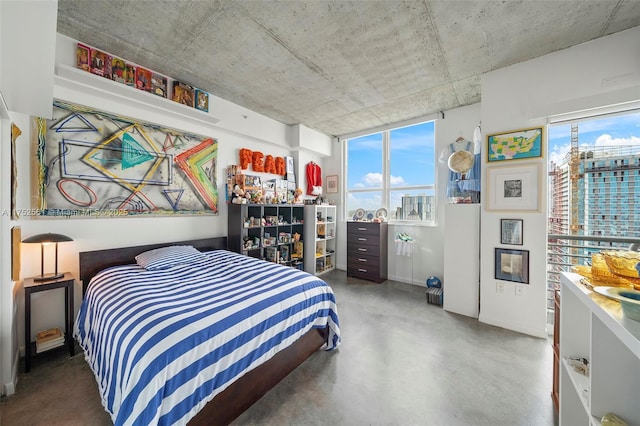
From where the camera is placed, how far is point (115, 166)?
Answer: 8.75ft

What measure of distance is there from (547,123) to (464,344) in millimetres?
2446

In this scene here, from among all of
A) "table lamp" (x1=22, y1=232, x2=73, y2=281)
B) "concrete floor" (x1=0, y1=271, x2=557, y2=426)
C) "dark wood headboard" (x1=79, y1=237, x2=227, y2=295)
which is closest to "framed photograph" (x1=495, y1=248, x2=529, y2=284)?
"concrete floor" (x1=0, y1=271, x2=557, y2=426)

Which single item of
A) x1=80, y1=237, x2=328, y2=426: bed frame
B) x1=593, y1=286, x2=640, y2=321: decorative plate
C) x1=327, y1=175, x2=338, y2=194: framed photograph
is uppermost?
x1=327, y1=175, x2=338, y2=194: framed photograph

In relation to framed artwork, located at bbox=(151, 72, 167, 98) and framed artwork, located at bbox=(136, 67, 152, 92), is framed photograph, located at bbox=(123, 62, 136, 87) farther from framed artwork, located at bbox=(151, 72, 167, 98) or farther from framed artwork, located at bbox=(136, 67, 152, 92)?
framed artwork, located at bbox=(151, 72, 167, 98)

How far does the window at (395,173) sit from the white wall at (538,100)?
4.56 ft

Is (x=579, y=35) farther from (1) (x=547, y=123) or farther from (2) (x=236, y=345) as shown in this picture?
(2) (x=236, y=345)

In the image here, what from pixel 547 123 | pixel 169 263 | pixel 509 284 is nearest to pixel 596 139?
pixel 547 123

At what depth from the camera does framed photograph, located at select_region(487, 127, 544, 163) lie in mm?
2561

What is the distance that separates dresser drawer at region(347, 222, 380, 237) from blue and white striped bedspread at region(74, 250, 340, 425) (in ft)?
7.64

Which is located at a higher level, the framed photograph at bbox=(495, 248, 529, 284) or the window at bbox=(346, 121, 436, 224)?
the window at bbox=(346, 121, 436, 224)

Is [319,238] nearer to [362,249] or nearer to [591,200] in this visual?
[362,249]

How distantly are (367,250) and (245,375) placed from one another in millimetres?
3200

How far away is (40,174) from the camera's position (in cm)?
222

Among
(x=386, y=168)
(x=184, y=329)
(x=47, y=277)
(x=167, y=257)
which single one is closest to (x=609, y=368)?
(x=184, y=329)
